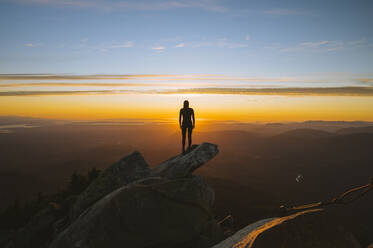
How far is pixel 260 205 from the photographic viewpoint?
183 ft

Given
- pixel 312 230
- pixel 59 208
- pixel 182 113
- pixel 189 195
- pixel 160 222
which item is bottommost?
pixel 59 208

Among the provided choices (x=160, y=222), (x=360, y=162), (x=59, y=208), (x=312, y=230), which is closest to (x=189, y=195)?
(x=160, y=222)

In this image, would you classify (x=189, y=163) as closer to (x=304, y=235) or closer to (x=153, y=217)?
(x=153, y=217)

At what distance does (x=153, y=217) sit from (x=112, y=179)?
6.38m

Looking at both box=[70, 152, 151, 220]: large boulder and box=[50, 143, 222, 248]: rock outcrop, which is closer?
box=[50, 143, 222, 248]: rock outcrop

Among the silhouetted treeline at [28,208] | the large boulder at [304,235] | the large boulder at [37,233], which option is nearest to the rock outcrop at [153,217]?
the large boulder at [37,233]

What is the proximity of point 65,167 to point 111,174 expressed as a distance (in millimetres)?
148431

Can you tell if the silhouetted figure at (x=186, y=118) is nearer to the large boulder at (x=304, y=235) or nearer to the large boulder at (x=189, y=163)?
the large boulder at (x=189, y=163)

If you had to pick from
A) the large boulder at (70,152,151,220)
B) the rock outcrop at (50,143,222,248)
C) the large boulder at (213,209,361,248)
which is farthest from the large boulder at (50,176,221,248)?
the large boulder at (213,209,361,248)

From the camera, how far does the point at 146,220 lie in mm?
10242

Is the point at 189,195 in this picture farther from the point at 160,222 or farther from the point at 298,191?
the point at 298,191

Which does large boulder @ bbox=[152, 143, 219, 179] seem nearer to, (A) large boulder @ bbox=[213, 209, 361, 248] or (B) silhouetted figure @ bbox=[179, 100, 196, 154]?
(B) silhouetted figure @ bbox=[179, 100, 196, 154]

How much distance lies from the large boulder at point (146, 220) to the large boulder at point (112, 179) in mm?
3507

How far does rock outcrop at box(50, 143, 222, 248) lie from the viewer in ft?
31.8
